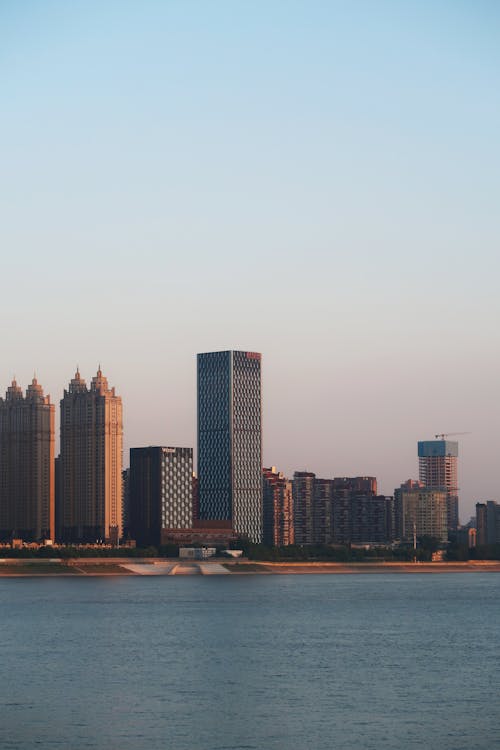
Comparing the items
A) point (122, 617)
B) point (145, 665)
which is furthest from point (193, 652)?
point (122, 617)

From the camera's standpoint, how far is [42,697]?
70938 mm

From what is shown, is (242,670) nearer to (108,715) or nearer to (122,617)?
(108,715)

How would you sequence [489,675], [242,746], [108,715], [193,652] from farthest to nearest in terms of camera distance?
[193,652], [489,675], [108,715], [242,746]

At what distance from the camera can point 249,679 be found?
261 ft

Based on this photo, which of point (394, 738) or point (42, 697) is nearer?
point (394, 738)

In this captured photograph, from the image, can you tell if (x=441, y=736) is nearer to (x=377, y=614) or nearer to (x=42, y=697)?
(x=42, y=697)

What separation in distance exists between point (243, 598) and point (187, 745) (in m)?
114

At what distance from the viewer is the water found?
2379 inches

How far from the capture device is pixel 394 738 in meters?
59.8

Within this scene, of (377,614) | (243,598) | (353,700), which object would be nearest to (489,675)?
(353,700)

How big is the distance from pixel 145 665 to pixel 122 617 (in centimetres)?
4525

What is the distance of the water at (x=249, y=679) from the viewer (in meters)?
60.4

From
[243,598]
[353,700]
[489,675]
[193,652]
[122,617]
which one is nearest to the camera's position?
[353,700]

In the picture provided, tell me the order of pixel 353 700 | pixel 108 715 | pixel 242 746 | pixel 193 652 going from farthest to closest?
pixel 193 652 < pixel 353 700 < pixel 108 715 < pixel 242 746
